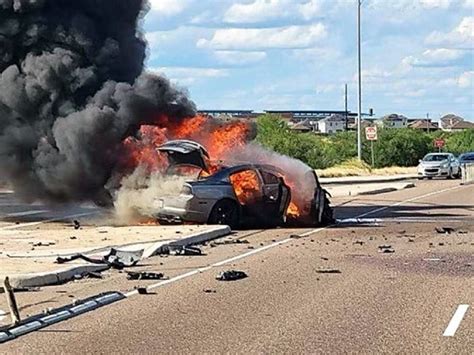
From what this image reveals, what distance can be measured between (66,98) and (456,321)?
17.8 meters

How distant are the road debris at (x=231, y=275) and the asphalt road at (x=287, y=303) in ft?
0.42

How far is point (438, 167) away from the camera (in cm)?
5712

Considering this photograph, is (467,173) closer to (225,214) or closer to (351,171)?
(351,171)

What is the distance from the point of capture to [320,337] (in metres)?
10.3

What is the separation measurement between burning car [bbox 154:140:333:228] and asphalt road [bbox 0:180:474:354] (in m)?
1.84

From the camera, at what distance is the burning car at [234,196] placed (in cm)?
2281

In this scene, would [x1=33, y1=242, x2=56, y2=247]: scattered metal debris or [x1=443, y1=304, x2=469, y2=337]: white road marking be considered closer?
[x1=443, y1=304, x2=469, y2=337]: white road marking

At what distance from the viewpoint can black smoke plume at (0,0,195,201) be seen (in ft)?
85.0

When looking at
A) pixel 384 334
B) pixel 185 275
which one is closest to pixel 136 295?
pixel 185 275

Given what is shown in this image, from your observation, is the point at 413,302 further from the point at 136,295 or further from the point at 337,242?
the point at 337,242

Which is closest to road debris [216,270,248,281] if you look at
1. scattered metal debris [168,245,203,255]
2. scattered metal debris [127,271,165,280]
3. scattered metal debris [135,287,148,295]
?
scattered metal debris [127,271,165,280]

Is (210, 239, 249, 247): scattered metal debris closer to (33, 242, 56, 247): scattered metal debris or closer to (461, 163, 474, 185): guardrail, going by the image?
(33, 242, 56, 247): scattered metal debris

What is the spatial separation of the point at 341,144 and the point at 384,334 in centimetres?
6895

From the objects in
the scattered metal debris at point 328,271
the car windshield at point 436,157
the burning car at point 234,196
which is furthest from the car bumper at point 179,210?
the car windshield at point 436,157
